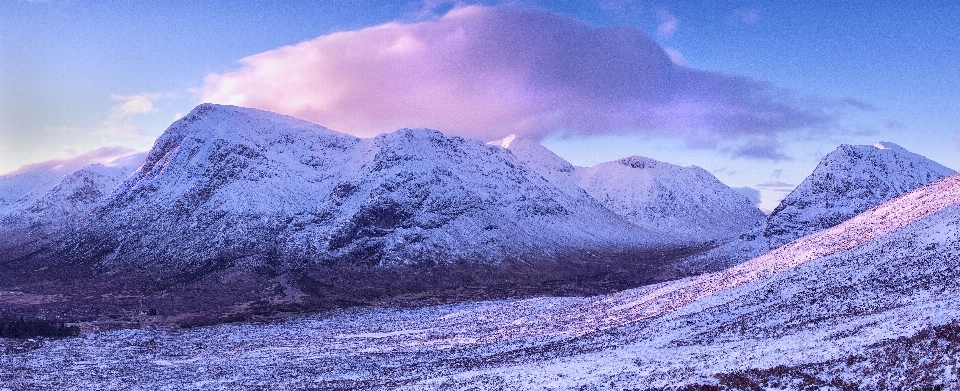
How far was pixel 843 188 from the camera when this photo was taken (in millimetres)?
154875

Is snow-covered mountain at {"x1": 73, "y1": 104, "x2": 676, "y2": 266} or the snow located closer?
the snow

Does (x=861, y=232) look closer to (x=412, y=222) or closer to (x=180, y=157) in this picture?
(x=412, y=222)

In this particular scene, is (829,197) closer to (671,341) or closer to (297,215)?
(671,341)

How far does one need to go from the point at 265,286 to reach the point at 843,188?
132903 millimetres

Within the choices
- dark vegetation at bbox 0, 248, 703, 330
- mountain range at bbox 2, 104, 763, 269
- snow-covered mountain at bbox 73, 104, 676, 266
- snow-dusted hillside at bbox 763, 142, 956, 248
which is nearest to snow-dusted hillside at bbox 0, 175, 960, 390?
dark vegetation at bbox 0, 248, 703, 330

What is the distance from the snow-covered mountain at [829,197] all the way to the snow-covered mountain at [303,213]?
Result: 45.2m

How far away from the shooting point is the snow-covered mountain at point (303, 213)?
151 meters

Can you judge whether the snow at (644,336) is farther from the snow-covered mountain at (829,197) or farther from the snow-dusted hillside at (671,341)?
the snow-covered mountain at (829,197)

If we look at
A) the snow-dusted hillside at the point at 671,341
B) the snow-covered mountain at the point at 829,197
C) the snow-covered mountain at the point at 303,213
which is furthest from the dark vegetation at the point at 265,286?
the snow-dusted hillside at the point at 671,341

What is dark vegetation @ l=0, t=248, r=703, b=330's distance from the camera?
9488 centimetres

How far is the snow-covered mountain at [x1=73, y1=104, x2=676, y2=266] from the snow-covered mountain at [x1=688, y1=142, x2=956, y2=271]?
4519 centimetres

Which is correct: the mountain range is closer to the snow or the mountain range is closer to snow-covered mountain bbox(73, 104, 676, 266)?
snow-covered mountain bbox(73, 104, 676, 266)

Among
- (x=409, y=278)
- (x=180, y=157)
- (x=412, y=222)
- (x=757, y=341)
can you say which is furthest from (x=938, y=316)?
(x=180, y=157)

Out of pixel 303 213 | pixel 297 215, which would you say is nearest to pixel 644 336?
pixel 297 215
